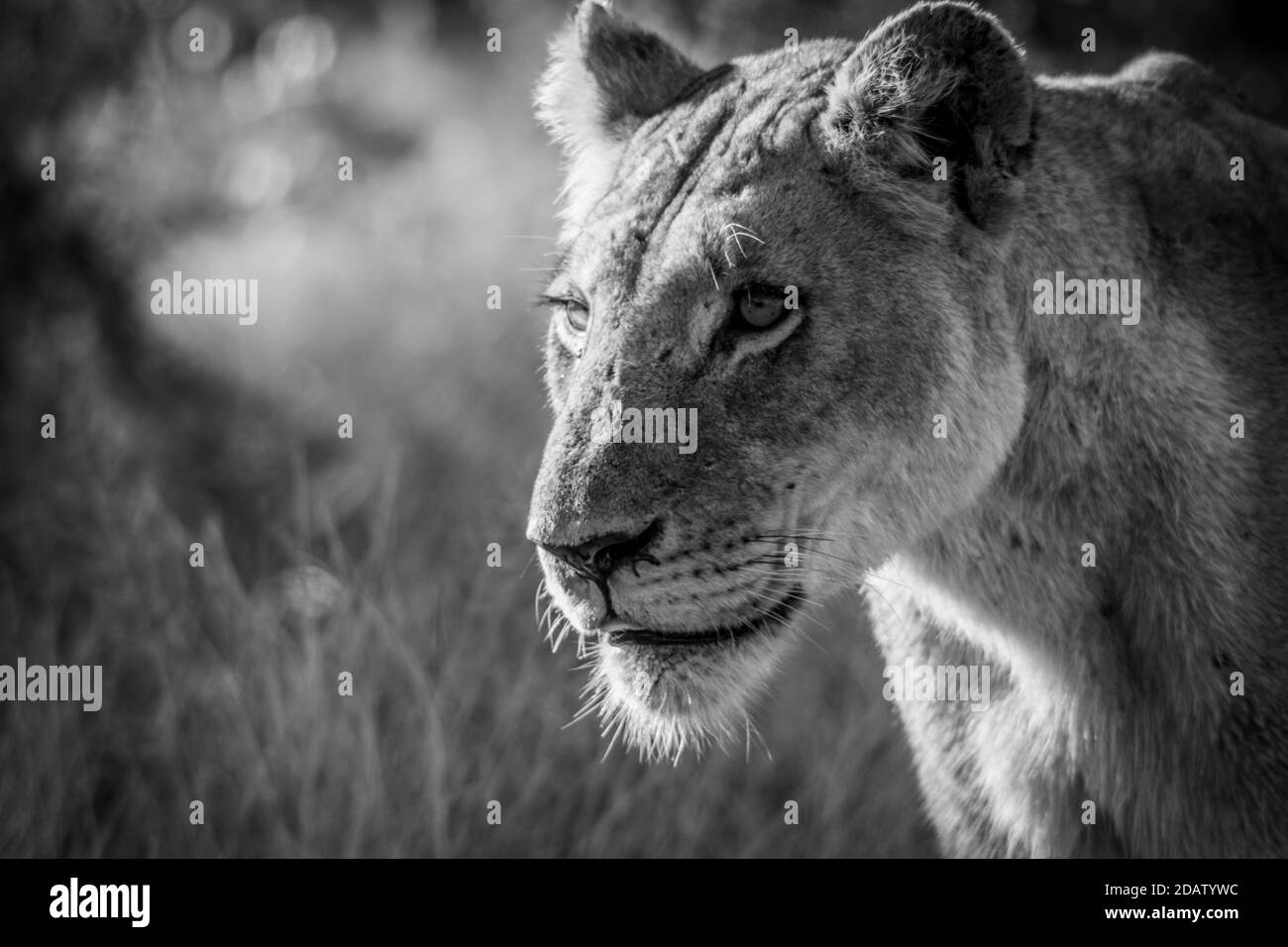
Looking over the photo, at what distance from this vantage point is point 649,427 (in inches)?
128

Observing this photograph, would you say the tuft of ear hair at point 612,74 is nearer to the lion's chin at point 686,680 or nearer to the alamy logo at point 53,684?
the lion's chin at point 686,680

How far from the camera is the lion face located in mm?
3211

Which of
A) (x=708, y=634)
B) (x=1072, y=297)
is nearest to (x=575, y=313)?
(x=708, y=634)

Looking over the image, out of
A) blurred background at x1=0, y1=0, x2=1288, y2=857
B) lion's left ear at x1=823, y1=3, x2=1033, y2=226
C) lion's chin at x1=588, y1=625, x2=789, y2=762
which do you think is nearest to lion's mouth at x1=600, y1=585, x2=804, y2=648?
lion's chin at x1=588, y1=625, x2=789, y2=762

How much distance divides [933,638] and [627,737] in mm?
965

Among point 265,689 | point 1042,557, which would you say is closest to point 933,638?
point 1042,557

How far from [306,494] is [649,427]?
7.94 feet

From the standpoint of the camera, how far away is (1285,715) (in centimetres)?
336

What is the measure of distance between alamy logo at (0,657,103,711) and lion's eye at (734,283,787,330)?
3.44 metres

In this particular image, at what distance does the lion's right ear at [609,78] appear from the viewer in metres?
4.21

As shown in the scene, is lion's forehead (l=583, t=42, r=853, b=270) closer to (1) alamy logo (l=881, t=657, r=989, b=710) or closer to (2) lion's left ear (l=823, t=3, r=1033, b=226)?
(2) lion's left ear (l=823, t=3, r=1033, b=226)
